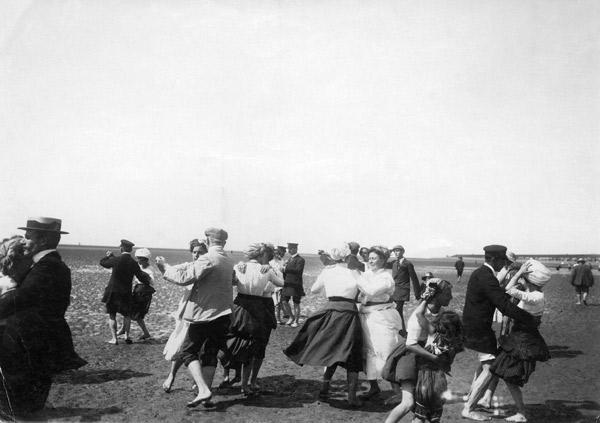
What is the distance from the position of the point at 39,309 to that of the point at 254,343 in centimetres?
288

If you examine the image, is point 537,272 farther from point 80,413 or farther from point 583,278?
point 583,278

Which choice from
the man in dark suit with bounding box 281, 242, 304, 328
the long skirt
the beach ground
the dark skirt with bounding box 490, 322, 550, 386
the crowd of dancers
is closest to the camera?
the crowd of dancers

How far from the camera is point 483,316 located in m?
5.57

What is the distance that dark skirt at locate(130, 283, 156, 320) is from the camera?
909cm

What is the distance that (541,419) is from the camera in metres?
5.55

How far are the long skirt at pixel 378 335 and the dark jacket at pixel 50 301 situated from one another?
3.54 meters

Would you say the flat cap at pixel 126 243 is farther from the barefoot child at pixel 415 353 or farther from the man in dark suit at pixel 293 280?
the barefoot child at pixel 415 353

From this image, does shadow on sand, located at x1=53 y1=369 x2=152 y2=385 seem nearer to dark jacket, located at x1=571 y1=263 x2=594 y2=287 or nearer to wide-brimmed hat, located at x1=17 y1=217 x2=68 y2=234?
wide-brimmed hat, located at x1=17 y1=217 x2=68 y2=234

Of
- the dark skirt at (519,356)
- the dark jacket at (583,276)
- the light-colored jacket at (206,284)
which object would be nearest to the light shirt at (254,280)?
the light-colored jacket at (206,284)

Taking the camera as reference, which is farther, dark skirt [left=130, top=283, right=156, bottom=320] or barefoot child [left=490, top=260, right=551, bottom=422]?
dark skirt [left=130, top=283, right=156, bottom=320]

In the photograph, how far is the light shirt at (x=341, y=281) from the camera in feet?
19.5

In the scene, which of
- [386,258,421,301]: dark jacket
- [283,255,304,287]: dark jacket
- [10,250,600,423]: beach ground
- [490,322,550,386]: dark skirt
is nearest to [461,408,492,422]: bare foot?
[10,250,600,423]: beach ground

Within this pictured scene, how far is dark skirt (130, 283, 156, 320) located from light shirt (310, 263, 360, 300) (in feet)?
15.1

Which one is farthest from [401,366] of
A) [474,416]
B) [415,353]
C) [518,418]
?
[518,418]
